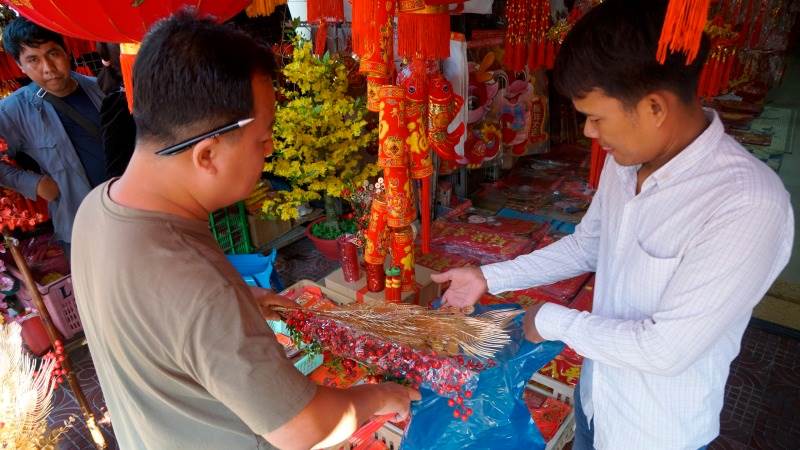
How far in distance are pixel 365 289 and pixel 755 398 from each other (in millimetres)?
2138

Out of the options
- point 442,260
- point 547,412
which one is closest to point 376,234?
point 442,260

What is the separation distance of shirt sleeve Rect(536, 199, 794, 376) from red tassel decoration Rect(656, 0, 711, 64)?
310mm

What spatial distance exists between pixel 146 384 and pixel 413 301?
1869mm

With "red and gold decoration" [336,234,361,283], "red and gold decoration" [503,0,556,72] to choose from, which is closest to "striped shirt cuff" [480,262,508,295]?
"red and gold decoration" [336,234,361,283]

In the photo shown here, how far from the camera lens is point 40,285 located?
288 cm

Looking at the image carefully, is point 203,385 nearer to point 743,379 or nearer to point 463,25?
point 743,379

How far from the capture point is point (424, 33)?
2254mm

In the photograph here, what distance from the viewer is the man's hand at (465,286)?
1431 mm

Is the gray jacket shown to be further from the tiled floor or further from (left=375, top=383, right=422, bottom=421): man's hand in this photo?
(left=375, top=383, right=422, bottom=421): man's hand

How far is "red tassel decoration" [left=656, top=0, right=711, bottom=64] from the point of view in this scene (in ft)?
2.53

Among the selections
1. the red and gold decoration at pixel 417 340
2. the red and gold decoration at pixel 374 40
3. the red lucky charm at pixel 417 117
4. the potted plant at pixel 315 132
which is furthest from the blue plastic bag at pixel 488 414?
the potted plant at pixel 315 132

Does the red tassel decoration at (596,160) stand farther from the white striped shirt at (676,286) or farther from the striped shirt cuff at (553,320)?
the striped shirt cuff at (553,320)

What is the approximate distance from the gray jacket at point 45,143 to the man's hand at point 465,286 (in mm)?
2303

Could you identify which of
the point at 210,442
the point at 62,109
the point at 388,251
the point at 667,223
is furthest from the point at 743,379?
the point at 62,109
